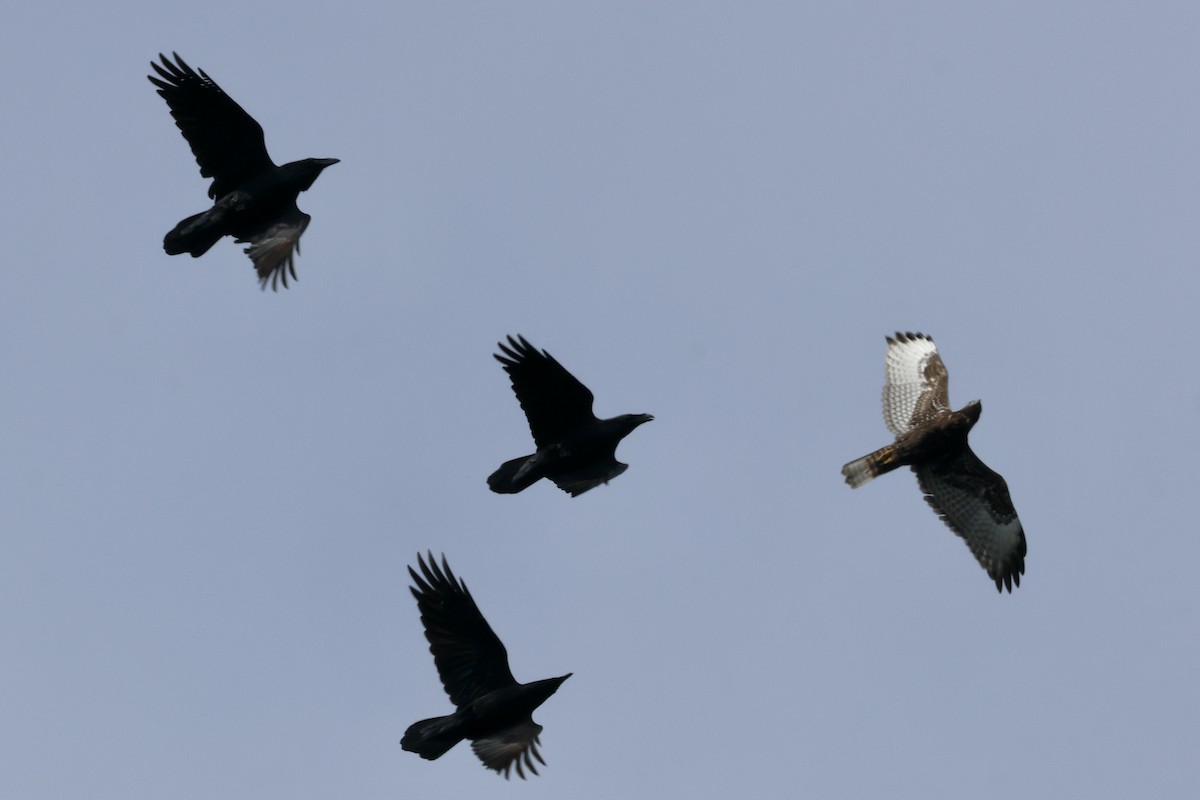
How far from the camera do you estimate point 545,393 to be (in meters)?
21.5

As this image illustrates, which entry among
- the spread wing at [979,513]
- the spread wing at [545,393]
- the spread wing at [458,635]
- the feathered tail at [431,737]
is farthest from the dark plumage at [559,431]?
the spread wing at [979,513]

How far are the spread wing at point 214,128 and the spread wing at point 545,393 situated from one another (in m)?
4.21

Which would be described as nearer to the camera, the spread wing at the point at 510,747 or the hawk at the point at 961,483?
the spread wing at the point at 510,747

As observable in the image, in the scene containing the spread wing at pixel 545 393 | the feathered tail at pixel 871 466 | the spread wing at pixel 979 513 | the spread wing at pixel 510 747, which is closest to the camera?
the spread wing at pixel 510 747

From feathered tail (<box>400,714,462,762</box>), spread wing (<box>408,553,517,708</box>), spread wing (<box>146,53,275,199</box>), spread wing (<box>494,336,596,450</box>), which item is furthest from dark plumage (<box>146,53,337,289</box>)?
feathered tail (<box>400,714,462,762</box>)

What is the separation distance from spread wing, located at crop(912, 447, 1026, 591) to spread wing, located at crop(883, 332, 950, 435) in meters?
0.98

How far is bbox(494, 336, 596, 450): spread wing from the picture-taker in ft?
69.7

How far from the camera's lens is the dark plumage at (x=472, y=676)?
19812mm

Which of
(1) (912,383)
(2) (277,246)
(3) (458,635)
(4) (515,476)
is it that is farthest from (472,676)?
(1) (912,383)

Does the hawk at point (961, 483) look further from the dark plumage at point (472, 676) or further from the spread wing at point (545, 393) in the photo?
the dark plumage at point (472, 676)

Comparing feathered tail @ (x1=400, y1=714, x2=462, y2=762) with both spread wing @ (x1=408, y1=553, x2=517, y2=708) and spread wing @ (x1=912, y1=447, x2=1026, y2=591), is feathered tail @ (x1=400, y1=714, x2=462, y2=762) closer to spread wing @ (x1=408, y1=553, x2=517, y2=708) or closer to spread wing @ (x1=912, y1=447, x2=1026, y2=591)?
spread wing @ (x1=408, y1=553, x2=517, y2=708)

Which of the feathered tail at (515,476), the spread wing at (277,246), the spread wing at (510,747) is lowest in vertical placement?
the spread wing at (510,747)

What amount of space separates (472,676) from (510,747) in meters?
0.94

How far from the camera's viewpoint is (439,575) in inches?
797
